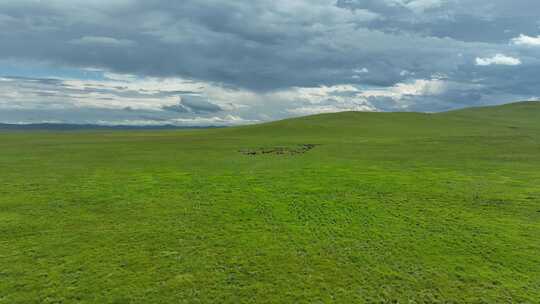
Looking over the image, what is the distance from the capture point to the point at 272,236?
65.3 feet

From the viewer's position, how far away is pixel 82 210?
24.6 m

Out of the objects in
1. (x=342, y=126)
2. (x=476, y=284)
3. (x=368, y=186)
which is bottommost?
(x=476, y=284)

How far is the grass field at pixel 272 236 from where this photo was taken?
14.2 meters

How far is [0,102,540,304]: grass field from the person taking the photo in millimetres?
14203

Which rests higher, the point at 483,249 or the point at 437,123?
the point at 437,123

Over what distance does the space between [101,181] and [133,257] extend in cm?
2141

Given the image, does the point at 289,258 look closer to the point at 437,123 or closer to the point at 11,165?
the point at 11,165

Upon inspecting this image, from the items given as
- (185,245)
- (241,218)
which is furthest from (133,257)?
(241,218)

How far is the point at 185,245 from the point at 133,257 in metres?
3.08

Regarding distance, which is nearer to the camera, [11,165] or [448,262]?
[448,262]

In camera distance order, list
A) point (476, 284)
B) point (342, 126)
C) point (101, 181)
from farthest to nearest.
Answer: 1. point (342, 126)
2. point (101, 181)
3. point (476, 284)

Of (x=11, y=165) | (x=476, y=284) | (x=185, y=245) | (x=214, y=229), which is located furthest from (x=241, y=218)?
(x=11, y=165)

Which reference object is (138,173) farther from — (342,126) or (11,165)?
(342,126)

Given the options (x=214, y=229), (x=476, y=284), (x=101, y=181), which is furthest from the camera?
(x=101, y=181)
